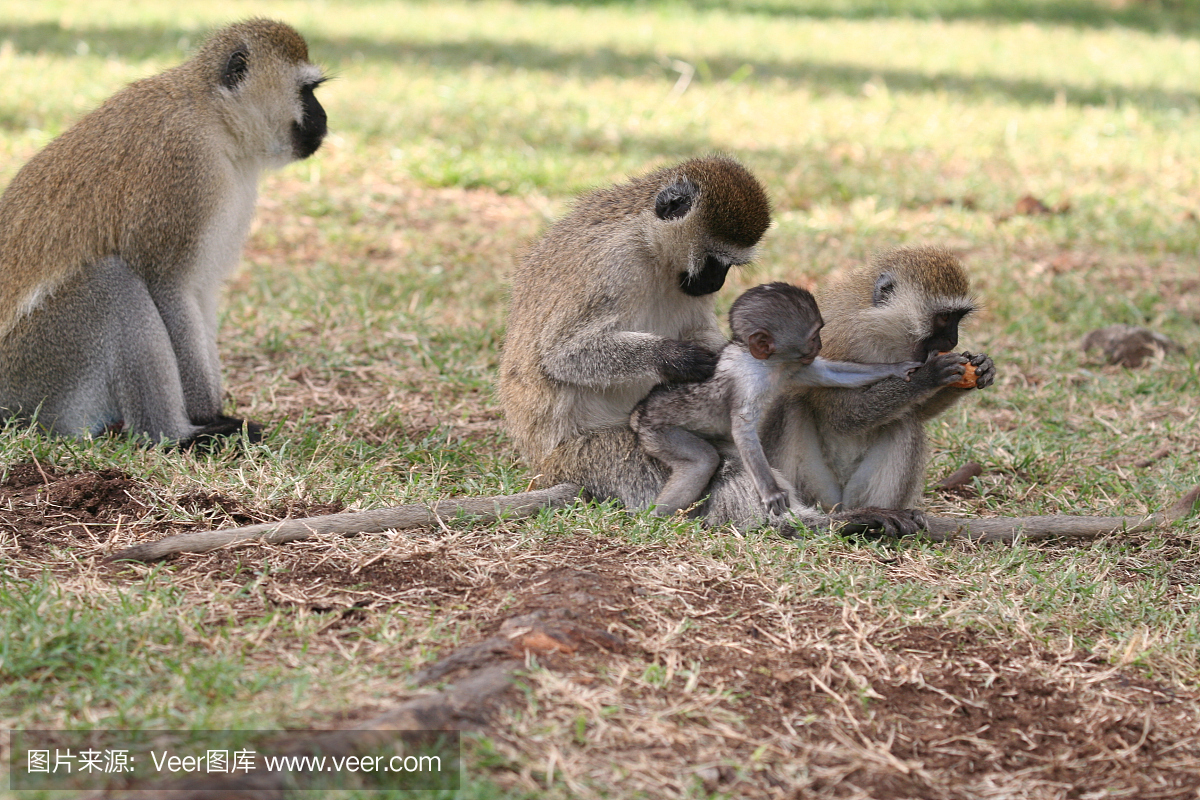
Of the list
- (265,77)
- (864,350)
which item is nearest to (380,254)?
(265,77)

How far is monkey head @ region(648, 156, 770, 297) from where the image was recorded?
4082mm

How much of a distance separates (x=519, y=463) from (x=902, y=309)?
1.57m

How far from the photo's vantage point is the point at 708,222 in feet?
13.4

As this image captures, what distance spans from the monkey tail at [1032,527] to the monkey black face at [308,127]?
292 cm

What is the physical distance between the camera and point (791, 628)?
10.5 ft

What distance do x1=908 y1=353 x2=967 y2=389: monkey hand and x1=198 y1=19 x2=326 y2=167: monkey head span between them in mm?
2669

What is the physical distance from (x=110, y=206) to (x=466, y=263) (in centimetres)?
274

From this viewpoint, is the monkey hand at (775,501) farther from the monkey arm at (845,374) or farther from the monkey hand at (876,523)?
the monkey arm at (845,374)

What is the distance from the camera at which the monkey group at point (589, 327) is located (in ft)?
13.4

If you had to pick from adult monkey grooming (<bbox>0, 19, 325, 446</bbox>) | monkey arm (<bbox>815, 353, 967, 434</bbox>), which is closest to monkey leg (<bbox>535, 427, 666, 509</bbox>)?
monkey arm (<bbox>815, 353, 967, 434</bbox>)

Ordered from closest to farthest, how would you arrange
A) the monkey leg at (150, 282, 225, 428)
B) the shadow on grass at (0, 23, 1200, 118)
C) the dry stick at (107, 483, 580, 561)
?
the dry stick at (107, 483, 580, 561) < the monkey leg at (150, 282, 225, 428) < the shadow on grass at (0, 23, 1200, 118)

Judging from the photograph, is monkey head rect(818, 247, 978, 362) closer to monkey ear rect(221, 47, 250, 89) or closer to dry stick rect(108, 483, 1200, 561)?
dry stick rect(108, 483, 1200, 561)

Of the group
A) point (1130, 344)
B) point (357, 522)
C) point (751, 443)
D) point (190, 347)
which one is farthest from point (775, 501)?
point (1130, 344)

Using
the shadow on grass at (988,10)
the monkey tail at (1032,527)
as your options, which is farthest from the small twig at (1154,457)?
the shadow on grass at (988,10)
